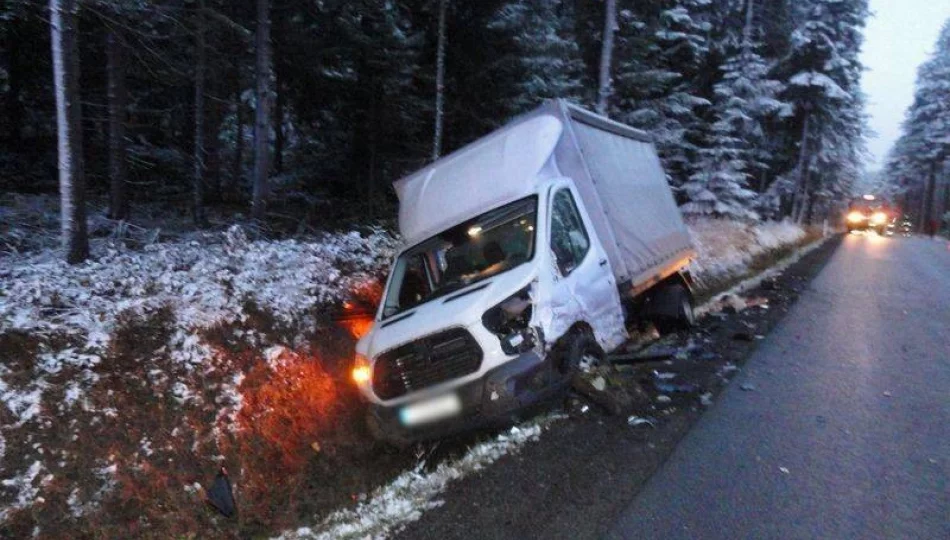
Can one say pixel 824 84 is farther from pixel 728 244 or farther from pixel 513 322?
pixel 513 322

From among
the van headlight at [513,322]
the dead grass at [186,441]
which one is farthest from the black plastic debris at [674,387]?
the dead grass at [186,441]

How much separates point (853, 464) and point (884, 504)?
64 centimetres

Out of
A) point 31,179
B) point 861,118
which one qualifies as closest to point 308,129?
point 31,179

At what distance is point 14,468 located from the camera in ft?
15.3

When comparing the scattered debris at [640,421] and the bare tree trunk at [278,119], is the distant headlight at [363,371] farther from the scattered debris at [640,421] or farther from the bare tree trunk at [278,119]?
the bare tree trunk at [278,119]

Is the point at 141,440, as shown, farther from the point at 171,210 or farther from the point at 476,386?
the point at 171,210

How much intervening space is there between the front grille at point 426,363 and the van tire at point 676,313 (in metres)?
4.65

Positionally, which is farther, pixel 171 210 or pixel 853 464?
pixel 171 210

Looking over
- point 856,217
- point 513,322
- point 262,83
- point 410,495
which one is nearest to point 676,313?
point 513,322

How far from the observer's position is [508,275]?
586 cm

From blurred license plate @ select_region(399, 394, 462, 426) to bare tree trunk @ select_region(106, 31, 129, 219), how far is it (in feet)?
31.0

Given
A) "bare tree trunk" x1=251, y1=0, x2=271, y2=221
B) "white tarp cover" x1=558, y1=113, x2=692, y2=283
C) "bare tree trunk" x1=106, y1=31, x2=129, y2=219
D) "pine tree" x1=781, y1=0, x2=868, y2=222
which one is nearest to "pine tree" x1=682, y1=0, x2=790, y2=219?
"pine tree" x1=781, y1=0, x2=868, y2=222

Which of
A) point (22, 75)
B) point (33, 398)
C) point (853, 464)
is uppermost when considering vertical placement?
point (22, 75)

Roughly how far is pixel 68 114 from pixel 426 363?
16.6ft
